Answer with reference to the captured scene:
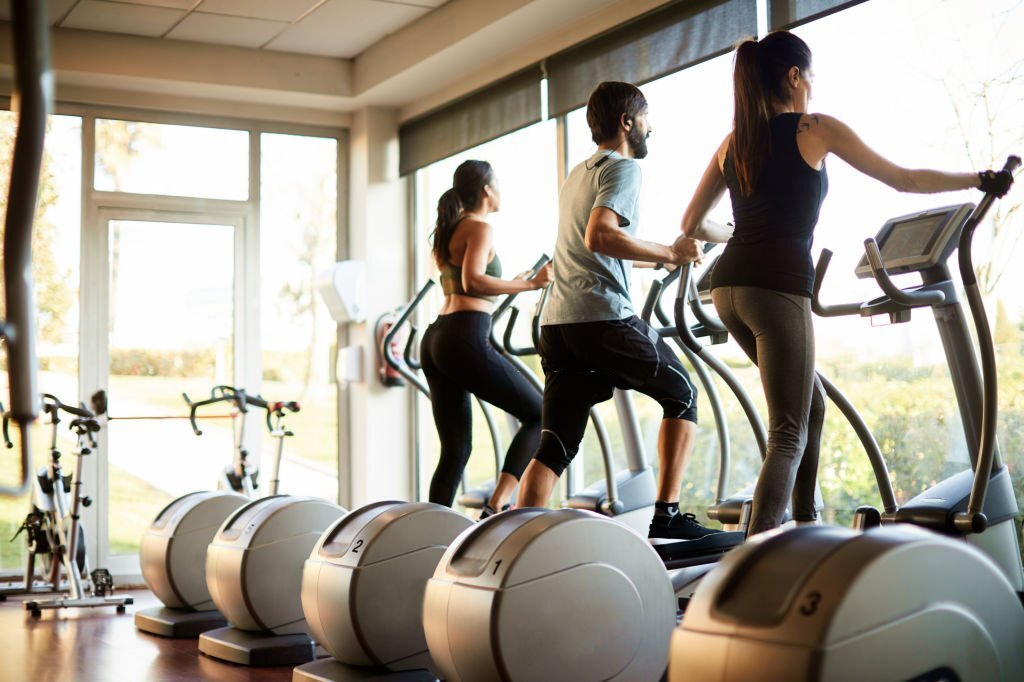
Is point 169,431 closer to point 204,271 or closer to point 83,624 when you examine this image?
point 204,271

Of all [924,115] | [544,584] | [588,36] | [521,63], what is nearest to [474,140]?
[521,63]

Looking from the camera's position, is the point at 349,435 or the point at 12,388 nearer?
the point at 12,388

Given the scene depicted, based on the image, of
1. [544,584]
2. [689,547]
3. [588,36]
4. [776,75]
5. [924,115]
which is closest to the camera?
[544,584]

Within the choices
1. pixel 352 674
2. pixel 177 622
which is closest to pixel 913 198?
pixel 352 674

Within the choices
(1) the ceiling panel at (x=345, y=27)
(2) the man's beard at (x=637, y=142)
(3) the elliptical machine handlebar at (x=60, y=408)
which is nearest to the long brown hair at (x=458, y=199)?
(2) the man's beard at (x=637, y=142)

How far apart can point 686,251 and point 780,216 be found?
0.48 metres

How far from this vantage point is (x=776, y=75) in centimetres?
263

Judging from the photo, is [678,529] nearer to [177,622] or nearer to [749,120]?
[749,120]

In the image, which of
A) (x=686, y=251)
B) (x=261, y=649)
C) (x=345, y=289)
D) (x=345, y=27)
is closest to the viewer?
(x=686, y=251)

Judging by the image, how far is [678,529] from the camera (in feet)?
10.1

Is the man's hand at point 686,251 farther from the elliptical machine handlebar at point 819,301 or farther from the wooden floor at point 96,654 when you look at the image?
the wooden floor at point 96,654

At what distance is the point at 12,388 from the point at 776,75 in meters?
2.05

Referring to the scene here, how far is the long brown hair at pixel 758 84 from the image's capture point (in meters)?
2.61

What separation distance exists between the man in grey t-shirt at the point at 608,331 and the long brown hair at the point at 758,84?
41 centimetres
